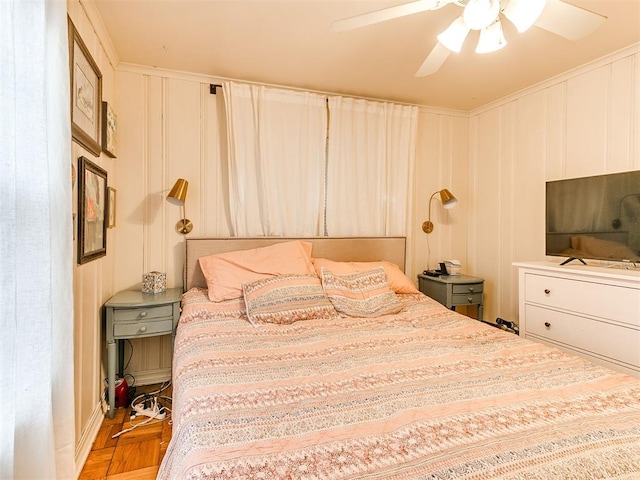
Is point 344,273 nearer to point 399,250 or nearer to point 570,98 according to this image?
point 399,250

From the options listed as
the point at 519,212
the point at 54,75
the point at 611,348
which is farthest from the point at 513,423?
the point at 519,212

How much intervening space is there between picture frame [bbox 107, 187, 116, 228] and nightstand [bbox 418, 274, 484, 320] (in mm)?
2761

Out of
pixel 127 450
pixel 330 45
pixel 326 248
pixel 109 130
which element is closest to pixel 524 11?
pixel 330 45

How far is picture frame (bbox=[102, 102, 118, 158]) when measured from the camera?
218cm

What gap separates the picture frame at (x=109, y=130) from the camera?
218cm

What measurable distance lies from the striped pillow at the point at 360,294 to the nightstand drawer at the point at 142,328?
3.65 ft

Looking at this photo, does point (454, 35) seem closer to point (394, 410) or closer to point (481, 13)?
point (481, 13)

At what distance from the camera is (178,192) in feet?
8.23

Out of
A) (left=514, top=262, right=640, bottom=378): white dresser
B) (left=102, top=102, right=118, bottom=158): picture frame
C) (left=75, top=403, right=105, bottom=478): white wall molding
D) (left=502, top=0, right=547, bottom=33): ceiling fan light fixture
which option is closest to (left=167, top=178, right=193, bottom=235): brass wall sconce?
(left=102, top=102, right=118, bottom=158): picture frame

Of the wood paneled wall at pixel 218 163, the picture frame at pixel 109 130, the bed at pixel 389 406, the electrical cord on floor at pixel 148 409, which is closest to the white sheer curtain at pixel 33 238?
the bed at pixel 389 406

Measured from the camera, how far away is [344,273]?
8.28 feet

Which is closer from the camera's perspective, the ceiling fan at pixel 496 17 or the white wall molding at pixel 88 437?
the ceiling fan at pixel 496 17

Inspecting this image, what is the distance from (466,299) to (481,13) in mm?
2388

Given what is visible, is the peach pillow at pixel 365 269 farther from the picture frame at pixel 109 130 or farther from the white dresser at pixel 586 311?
the picture frame at pixel 109 130
